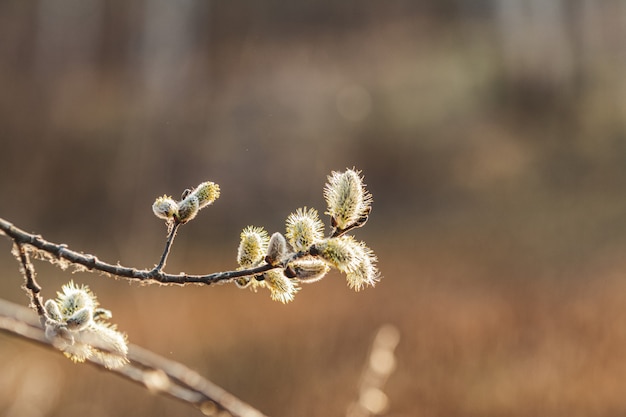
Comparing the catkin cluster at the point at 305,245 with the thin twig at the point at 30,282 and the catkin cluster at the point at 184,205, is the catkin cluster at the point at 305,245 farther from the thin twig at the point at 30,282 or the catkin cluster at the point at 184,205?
the thin twig at the point at 30,282

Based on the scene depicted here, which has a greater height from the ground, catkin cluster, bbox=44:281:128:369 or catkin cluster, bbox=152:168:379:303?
catkin cluster, bbox=152:168:379:303

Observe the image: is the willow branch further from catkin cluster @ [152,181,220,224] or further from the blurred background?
the blurred background

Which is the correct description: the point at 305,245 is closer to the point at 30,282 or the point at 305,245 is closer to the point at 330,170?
the point at 30,282

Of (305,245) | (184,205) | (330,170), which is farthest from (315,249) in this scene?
Answer: (330,170)

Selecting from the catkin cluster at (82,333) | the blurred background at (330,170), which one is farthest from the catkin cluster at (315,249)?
the blurred background at (330,170)

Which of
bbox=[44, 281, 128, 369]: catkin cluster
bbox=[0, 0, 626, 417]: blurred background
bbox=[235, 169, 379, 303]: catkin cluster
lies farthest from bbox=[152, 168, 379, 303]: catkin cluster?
bbox=[0, 0, 626, 417]: blurred background

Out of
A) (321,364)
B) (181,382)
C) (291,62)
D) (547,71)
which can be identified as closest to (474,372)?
(321,364)
